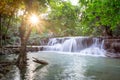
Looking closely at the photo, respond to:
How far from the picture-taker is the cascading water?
22.6m

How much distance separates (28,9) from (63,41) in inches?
645

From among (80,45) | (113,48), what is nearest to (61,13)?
(113,48)

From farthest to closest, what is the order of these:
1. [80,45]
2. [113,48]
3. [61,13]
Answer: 1. [80,45]
2. [113,48]
3. [61,13]

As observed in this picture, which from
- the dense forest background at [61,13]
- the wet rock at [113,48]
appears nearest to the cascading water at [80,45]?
the wet rock at [113,48]

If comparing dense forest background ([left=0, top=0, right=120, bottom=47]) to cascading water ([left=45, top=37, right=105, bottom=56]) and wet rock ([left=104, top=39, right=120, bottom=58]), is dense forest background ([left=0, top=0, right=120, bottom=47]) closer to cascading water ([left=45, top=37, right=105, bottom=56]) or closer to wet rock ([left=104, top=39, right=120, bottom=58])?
wet rock ([left=104, top=39, right=120, bottom=58])

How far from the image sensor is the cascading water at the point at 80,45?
22.6 meters

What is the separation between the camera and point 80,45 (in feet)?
83.5

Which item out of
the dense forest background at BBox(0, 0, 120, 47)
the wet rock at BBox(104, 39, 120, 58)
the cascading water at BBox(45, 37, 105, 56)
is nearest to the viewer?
the dense forest background at BBox(0, 0, 120, 47)

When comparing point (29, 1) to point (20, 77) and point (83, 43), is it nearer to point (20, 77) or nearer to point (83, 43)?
point (20, 77)

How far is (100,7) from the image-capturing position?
6.07 m

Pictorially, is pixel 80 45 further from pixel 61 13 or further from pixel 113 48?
pixel 61 13

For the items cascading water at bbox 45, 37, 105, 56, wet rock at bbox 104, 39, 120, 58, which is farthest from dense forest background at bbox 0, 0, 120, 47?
cascading water at bbox 45, 37, 105, 56

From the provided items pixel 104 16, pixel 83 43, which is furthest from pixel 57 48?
pixel 104 16

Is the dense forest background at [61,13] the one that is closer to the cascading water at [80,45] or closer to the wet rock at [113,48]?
the wet rock at [113,48]
